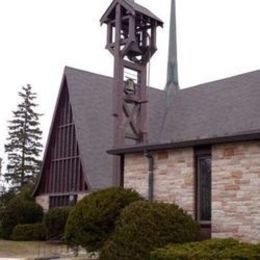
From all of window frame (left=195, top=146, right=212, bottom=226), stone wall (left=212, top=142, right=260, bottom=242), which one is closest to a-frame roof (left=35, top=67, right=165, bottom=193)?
window frame (left=195, top=146, right=212, bottom=226)

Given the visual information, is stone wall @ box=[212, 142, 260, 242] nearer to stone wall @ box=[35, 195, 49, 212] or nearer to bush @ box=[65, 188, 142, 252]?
bush @ box=[65, 188, 142, 252]

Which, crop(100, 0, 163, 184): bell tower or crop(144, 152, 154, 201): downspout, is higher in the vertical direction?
crop(100, 0, 163, 184): bell tower

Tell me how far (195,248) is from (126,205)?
13.3 ft

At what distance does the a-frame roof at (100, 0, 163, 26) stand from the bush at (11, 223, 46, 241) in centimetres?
1137

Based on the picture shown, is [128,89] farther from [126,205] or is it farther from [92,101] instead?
[126,205]

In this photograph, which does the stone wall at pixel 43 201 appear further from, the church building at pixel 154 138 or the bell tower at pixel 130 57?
the bell tower at pixel 130 57

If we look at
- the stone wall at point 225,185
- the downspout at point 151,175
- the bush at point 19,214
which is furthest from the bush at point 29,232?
the stone wall at point 225,185

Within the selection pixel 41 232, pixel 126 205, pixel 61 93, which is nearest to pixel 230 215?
pixel 126 205

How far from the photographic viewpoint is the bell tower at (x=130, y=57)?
88.6 feet

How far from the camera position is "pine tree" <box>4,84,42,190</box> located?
5319 cm

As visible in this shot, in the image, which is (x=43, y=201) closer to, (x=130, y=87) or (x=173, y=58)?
(x=130, y=87)

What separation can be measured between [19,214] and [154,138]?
9114mm

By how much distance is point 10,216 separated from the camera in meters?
32.9

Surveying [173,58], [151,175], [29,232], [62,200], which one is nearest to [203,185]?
[151,175]
